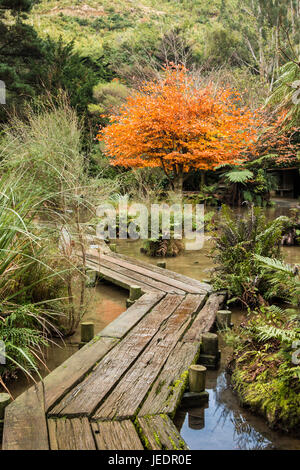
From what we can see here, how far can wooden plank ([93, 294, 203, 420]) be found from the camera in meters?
2.31

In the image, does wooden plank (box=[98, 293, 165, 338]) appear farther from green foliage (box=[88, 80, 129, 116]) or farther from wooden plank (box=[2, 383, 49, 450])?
green foliage (box=[88, 80, 129, 116])

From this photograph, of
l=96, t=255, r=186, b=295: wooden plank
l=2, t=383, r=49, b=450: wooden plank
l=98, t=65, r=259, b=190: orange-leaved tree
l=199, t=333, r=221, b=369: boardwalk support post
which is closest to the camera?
l=2, t=383, r=49, b=450: wooden plank

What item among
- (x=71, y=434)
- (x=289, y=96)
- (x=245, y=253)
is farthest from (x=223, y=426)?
(x=289, y=96)

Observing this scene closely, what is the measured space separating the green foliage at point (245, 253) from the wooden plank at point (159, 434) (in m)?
2.30

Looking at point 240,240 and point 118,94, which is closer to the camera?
point 240,240

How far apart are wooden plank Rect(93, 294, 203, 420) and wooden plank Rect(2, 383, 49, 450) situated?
0.30 metres

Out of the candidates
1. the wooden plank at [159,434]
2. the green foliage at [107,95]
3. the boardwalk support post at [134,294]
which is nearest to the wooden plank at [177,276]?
the boardwalk support post at [134,294]

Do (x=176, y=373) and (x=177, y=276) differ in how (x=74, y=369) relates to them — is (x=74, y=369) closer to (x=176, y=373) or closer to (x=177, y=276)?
(x=176, y=373)

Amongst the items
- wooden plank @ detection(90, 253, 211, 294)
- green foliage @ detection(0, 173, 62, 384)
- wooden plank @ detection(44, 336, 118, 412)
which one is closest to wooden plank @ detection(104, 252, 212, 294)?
wooden plank @ detection(90, 253, 211, 294)

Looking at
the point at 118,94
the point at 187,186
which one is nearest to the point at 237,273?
the point at 187,186

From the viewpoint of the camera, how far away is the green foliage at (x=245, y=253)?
4484mm
